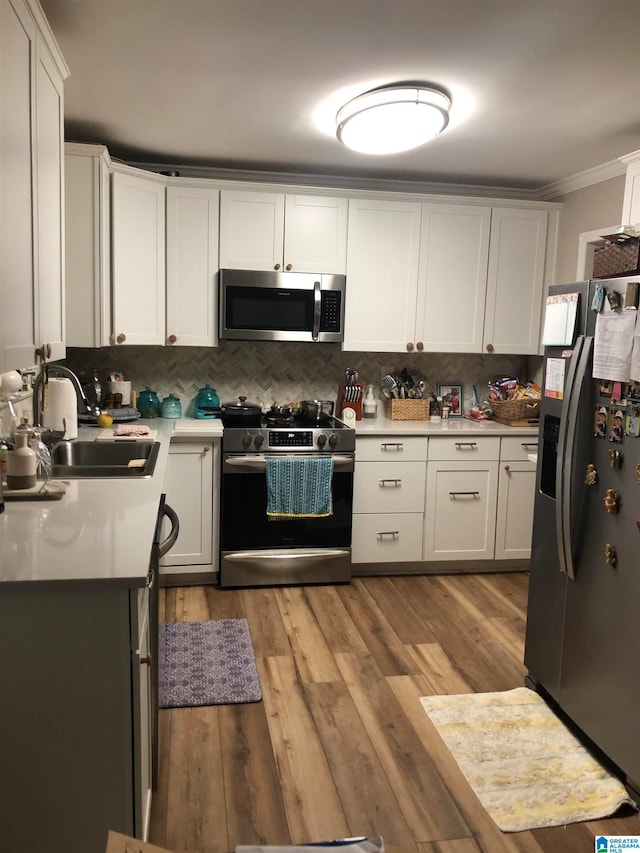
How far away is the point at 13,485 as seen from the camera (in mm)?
2105

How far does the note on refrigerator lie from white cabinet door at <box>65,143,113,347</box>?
2.16 meters

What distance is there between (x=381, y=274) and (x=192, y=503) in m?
1.75

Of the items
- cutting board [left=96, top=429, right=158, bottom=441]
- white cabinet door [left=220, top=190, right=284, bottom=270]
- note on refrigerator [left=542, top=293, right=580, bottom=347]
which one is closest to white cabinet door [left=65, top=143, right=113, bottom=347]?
cutting board [left=96, top=429, right=158, bottom=441]

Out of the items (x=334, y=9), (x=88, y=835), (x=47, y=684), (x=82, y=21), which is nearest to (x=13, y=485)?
(x=47, y=684)

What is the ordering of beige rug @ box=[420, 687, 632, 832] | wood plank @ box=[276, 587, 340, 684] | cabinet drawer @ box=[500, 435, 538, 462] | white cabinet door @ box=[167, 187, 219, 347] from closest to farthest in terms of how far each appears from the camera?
beige rug @ box=[420, 687, 632, 832] < wood plank @ box=[276, 587, 340, 684] < white cabinet door @ box=[167, 187, 219, 347] < cabinet drawer @ box=[500, 435, 538, 462]

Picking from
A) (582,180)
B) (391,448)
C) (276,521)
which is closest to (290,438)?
(276,521)

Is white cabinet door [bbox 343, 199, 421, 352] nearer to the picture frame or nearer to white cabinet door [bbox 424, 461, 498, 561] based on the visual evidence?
the picture frame

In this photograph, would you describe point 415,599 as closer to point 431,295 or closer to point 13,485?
point 431,295

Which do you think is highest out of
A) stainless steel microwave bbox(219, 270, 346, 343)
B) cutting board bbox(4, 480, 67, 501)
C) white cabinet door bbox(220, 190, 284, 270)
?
white cabinet door bbox(220, 190, 284, 270)

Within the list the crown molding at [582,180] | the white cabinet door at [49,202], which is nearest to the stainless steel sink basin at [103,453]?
the white cabinet door at [49,202]

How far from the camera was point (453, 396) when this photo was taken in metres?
4.65

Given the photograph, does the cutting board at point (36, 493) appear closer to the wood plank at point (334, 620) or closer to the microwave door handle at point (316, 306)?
the wood plank at point (334, 620)

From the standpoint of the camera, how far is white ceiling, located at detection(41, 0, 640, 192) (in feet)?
6.94

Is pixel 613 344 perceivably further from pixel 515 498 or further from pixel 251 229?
pixel 251 229
